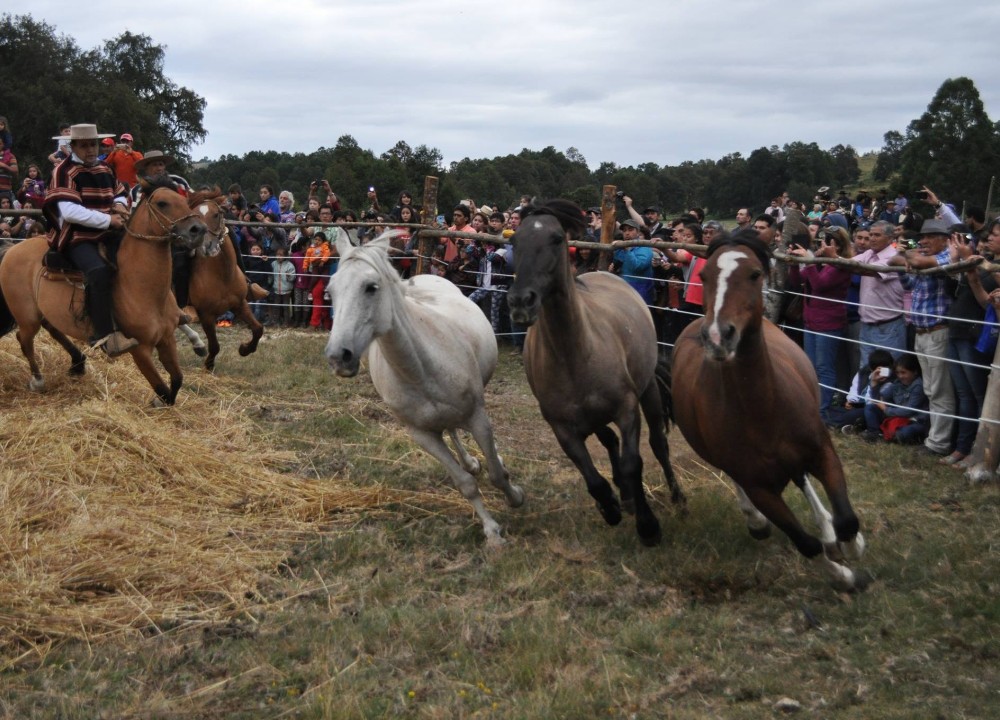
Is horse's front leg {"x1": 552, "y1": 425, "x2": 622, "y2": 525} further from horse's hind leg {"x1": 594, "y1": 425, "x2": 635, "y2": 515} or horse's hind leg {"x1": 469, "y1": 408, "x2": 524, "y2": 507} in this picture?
horse's hind leg {"x1": 469, "y1": 408, "x2": 524, "y2": 507}

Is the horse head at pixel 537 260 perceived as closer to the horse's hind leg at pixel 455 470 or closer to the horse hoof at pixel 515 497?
the horse's hind leg at pixel 455 470

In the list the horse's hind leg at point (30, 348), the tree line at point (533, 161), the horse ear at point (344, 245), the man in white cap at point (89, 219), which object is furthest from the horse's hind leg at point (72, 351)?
the tree line at point (533, 161)

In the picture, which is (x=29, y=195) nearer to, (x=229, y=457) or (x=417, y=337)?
(x=229, y=457)

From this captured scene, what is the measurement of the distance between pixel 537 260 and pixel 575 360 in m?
0.67

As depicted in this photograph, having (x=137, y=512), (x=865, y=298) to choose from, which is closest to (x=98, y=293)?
(x=137, y=512)

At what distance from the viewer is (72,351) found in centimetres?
989

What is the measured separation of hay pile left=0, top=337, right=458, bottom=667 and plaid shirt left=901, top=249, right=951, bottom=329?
13.9ft

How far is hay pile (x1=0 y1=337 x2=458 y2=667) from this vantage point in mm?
4973

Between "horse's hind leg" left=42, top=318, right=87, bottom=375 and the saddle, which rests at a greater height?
the saddle

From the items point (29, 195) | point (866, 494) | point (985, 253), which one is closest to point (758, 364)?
point (866, 494)

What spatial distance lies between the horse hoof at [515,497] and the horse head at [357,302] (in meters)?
1.54

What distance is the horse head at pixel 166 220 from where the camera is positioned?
862cm

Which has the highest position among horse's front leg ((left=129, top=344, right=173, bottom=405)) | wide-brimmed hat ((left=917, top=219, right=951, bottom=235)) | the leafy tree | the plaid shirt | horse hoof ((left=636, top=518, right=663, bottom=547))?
the leafy tree

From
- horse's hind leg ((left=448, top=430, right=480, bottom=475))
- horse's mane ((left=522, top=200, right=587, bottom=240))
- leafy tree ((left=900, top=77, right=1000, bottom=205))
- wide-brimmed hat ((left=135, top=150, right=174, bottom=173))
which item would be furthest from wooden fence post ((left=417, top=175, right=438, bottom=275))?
leafy tree ((left=900, top=77, right=1000, bottom=205))
